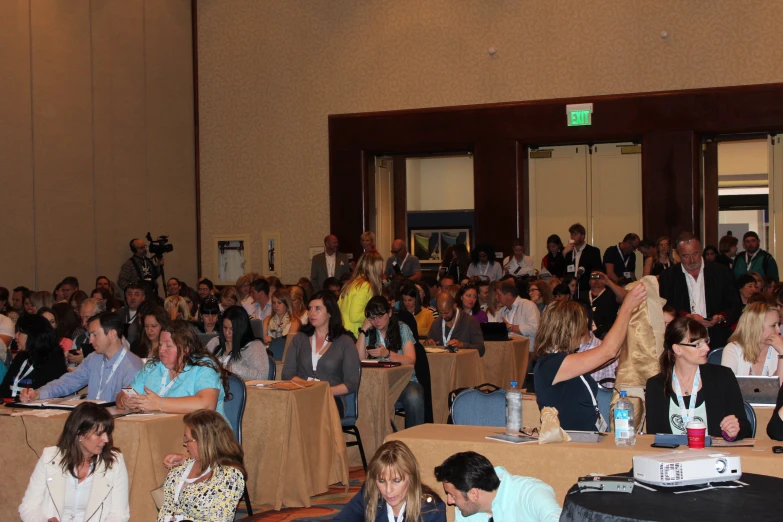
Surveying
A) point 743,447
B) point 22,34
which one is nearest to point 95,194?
point 22,34

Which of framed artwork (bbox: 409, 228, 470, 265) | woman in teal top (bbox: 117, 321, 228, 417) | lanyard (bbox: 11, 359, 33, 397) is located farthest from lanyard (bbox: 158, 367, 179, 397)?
framed artwork (bbox: 409, 228, 470, 265)

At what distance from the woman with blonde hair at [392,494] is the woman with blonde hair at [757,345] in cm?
274

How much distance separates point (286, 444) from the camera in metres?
5.79

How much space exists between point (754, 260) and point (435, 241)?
638cm

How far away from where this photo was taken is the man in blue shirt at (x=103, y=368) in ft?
18.7

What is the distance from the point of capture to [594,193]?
1499cm

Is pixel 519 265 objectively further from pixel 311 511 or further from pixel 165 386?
pixel 165 386

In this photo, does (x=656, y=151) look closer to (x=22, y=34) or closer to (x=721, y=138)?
(x=721, y=138)

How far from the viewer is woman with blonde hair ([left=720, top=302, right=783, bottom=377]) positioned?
5.44m

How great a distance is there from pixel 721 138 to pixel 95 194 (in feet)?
30.0

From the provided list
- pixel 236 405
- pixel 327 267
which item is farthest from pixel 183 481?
pixel 327 267

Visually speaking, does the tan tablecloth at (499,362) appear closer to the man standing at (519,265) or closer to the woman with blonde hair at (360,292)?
the woman with blonde hair at (360,292)

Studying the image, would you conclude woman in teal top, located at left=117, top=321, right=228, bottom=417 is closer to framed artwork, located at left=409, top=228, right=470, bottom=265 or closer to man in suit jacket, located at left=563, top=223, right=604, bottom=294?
man in suit jacket, located at left=563, top=223, right=604, bottom=294

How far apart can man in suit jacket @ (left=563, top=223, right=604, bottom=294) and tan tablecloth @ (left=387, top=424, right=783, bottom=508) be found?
895cm
